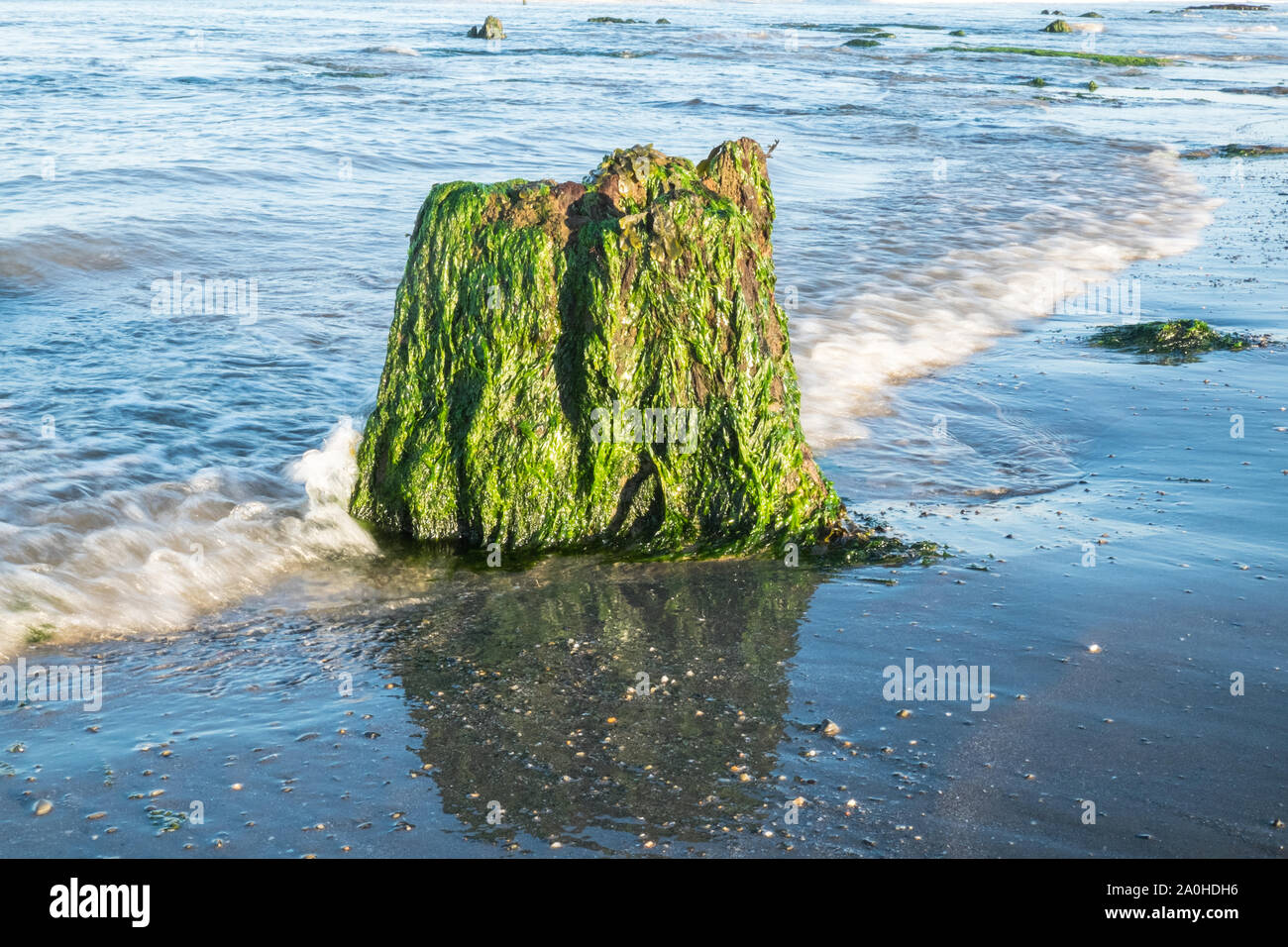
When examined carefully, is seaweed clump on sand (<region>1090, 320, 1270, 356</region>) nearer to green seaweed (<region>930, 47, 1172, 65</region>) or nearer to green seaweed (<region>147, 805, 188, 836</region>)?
green seaweed (<region>147, 805, 188, 836</region>)

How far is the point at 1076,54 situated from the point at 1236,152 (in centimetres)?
2620

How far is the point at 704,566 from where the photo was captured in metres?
5.47

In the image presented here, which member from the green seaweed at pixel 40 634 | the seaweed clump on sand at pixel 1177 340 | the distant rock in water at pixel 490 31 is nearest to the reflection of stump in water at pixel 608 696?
the green seaweed at pixel 40 634

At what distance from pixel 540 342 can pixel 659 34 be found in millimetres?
46900

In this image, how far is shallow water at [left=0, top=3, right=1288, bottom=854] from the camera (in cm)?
373

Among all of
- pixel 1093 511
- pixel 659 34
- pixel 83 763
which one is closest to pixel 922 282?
pixel 1093 511

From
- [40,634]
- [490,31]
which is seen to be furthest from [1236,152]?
[490,31]

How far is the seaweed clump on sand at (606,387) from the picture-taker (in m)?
5.57

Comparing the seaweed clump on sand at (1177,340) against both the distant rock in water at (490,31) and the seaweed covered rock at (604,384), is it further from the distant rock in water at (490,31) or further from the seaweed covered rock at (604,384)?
the distant rock in water at (490,31)

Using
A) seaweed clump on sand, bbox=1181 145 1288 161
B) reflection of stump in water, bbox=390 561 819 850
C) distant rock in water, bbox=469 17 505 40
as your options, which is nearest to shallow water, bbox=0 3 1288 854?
reflection of stump in water, bbox=390 561 819 850

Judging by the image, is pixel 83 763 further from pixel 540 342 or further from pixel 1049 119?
pixel 1049 119

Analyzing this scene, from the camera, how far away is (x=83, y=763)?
12.1 feet

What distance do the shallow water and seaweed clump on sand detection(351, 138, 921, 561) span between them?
1.00ft

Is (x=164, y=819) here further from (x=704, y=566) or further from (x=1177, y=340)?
(x=1177, y=340)
